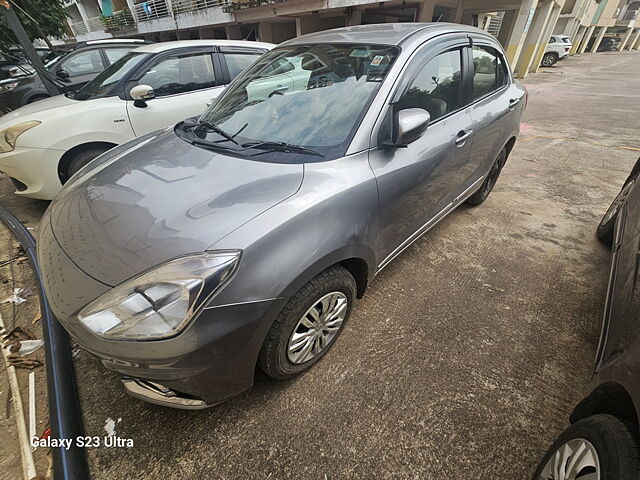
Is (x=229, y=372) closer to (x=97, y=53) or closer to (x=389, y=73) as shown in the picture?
(x=389, y=73)

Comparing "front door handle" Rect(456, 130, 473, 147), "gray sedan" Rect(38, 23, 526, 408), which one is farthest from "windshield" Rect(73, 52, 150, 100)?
"front door handle" Rect(456, 130, 473, 147)

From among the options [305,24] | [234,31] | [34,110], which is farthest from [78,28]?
[34,110]

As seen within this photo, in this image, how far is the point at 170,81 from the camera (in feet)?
12.3

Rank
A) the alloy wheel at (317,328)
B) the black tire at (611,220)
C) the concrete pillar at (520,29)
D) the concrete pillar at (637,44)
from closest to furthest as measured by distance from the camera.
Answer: the alloy wheel at (317,328), the black tire at (611,220), the concrete pillar at (520,29), the concrete pillar at (637,44)

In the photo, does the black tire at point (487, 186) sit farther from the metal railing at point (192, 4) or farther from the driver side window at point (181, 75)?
the metal railing at point (192, 4)

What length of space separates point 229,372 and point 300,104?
60.7 inches

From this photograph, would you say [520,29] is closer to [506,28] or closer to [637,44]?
[506,28]

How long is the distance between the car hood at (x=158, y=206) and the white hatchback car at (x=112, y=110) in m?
1.76

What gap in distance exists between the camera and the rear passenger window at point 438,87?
195cm

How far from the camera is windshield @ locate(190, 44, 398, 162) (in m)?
1.72

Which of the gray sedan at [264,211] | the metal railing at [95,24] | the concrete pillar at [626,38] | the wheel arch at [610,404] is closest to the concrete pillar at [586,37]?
the concrete pillar at [626,38]

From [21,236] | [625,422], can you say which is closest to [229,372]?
[625,422]

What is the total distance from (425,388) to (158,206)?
1.70 m

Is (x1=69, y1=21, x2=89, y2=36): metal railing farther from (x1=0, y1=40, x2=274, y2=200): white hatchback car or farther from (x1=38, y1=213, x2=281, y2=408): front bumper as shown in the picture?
(x1=38, y1=213, x2=281, y2=408): front bumper
